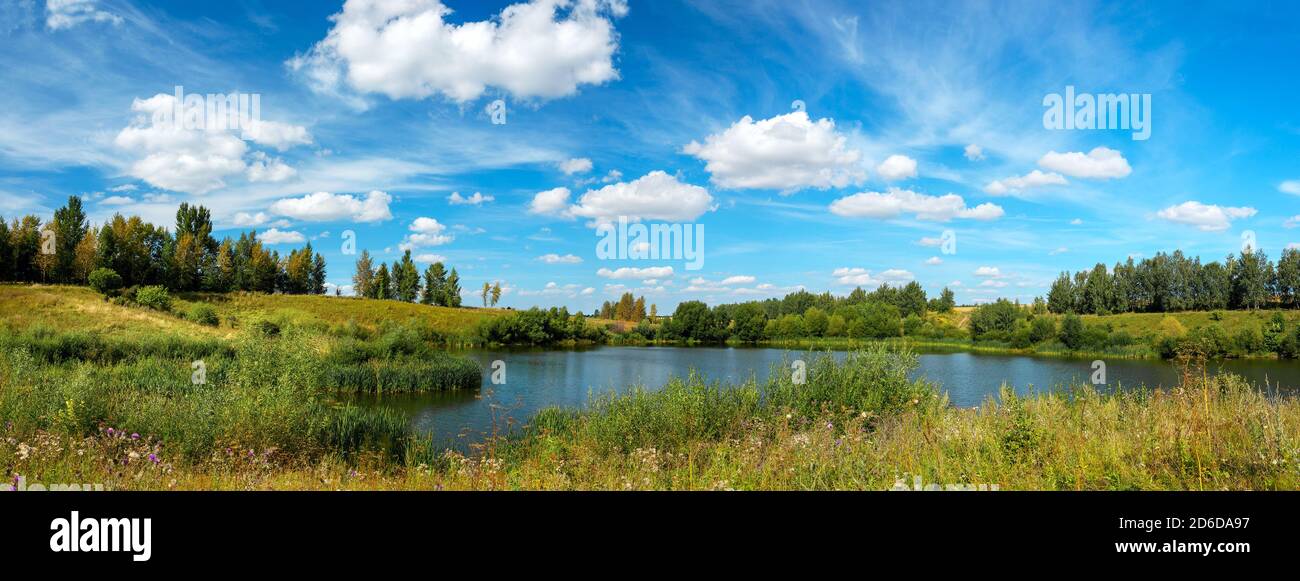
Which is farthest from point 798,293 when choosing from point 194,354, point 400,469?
point 400,469

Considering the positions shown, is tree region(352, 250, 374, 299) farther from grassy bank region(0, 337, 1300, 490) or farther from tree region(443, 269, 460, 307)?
grassy bank region(0, 337, 1300, 490)

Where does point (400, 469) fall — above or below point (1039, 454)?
below

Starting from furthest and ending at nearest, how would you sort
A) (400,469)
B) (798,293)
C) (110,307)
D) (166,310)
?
(798,293) < (166,310) < (110,307) < (400,469)

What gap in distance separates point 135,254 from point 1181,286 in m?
126

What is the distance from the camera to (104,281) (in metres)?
56.0

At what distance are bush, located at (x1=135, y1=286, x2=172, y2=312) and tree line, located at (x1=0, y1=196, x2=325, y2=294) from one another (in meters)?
5.79

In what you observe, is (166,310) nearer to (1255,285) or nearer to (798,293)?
(798,293)

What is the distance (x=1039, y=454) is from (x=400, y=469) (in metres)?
8.39

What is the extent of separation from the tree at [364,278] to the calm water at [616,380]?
155ft

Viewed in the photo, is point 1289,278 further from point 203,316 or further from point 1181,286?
point 203,316

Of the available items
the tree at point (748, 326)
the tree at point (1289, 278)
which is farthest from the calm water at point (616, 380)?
the tree at point (748, 326)

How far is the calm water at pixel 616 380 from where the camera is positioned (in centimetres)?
1928
